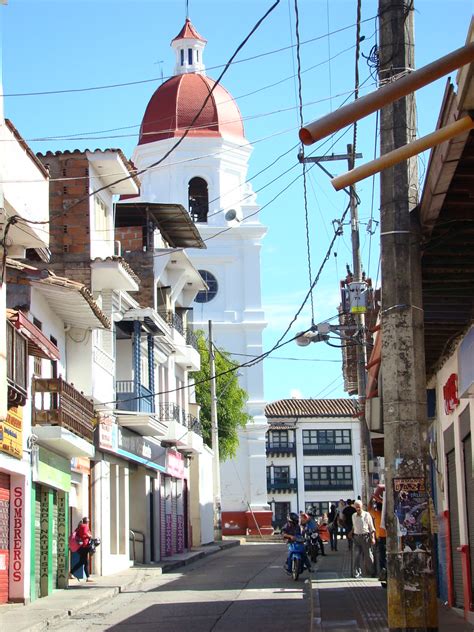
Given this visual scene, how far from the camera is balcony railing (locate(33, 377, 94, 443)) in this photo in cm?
2411

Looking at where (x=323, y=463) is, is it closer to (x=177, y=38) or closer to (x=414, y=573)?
(x=177, y=38)

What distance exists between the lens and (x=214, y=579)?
2806 cm

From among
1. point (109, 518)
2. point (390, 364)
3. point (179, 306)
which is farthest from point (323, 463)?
point (390, 364)

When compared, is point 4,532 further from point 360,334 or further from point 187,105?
point 187,105

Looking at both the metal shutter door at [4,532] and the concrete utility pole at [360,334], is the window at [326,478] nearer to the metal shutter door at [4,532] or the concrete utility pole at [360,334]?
the concrete utility pole at [360,334]

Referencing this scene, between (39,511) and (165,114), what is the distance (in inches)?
1776

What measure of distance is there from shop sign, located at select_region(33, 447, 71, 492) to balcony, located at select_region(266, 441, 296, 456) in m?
65.7

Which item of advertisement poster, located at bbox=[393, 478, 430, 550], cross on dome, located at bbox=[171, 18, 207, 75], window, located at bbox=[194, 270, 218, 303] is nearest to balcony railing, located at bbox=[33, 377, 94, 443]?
advertisement poster, located at bbox=[393, 478, 430, 550]

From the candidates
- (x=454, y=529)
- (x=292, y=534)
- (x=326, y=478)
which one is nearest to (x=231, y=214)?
(x=326, y=478)

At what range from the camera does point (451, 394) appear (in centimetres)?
1773

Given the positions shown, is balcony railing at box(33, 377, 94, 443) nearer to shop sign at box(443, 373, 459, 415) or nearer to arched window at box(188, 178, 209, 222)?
shop sign at box(443, 373, 459, 415)

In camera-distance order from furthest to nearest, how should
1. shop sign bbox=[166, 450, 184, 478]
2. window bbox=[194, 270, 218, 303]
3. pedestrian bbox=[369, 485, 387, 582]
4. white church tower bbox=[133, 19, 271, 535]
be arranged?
window bbox=[194, 270, 218, 303]
white church tower bbox=[133, 19, 271, 535]
shop sign bbox=[166, 450, 184, 478]
pedestrian bbox=[369, 485, 387, 582]

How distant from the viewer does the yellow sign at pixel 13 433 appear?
2134cm

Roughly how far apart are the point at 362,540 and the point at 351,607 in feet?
24.5
